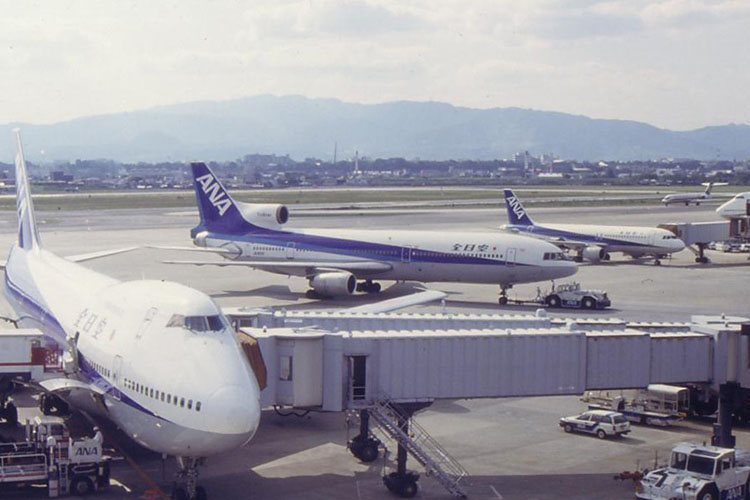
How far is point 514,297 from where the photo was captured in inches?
2744

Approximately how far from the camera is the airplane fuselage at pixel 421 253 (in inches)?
2557

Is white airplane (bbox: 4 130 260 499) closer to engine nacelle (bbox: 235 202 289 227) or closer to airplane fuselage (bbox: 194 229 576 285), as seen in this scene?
airplane fuselage (bbox: 194 229 576 285)

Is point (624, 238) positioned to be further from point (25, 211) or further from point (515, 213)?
point (25, 211)

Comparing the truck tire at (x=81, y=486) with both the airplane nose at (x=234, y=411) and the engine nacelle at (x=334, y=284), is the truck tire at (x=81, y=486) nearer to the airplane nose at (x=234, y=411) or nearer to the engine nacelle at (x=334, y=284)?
the airplane nose at (x=234, y=411)

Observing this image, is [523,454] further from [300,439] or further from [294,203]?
[294,203]

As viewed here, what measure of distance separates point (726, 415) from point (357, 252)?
3796cm

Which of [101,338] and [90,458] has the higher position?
[101,338]

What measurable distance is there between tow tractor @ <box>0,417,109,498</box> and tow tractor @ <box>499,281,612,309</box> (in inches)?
1591

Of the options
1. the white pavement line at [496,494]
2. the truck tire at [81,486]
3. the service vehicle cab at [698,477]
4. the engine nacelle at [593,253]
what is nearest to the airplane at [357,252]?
the engine nacelle at [593,253]

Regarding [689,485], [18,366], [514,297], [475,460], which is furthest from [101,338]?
[514,297]

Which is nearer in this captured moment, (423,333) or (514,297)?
(423,333)

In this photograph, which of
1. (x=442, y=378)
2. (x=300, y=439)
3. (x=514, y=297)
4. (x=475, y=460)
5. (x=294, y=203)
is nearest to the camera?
(x=442, y=378)

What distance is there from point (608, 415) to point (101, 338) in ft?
58.1

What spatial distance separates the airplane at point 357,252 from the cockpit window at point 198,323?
123 feet
